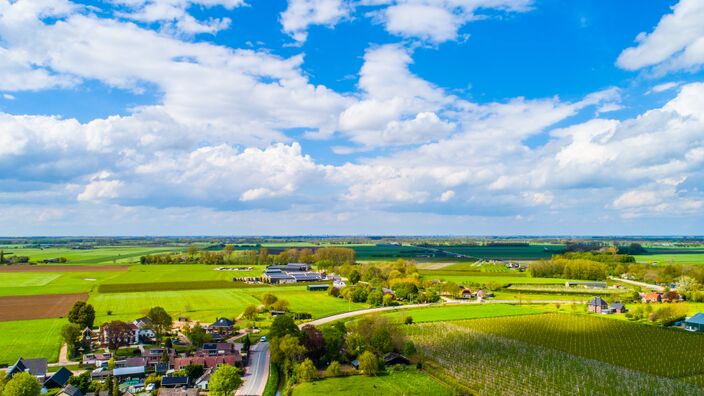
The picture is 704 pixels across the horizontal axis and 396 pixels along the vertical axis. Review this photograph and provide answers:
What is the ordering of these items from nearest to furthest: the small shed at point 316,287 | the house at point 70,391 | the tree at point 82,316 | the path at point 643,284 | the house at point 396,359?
the house at point 70,391
the house at point 396,359
the tree at point 82,316
the small shed at point 316,287
the path at point 643,284

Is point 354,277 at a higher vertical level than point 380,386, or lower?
higher

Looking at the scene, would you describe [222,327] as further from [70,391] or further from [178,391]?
[70,391]

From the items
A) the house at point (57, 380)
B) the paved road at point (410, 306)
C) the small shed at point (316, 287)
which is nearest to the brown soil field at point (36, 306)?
the house at point (57, 380)

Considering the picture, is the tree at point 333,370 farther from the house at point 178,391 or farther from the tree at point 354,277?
the tree at point 354,277

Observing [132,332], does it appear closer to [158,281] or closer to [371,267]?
[158,281]

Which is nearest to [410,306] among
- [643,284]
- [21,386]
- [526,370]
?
[526,370]

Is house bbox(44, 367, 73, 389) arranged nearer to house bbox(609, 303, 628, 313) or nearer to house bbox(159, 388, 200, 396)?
house bbox(159, 388, 200, 396)

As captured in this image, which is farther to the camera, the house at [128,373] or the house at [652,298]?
the house at [652,298]

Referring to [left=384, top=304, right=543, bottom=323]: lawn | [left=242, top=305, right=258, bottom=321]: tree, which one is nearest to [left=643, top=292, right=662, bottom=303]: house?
[left=384, top=304, right=543, bottom=323]: lawn
